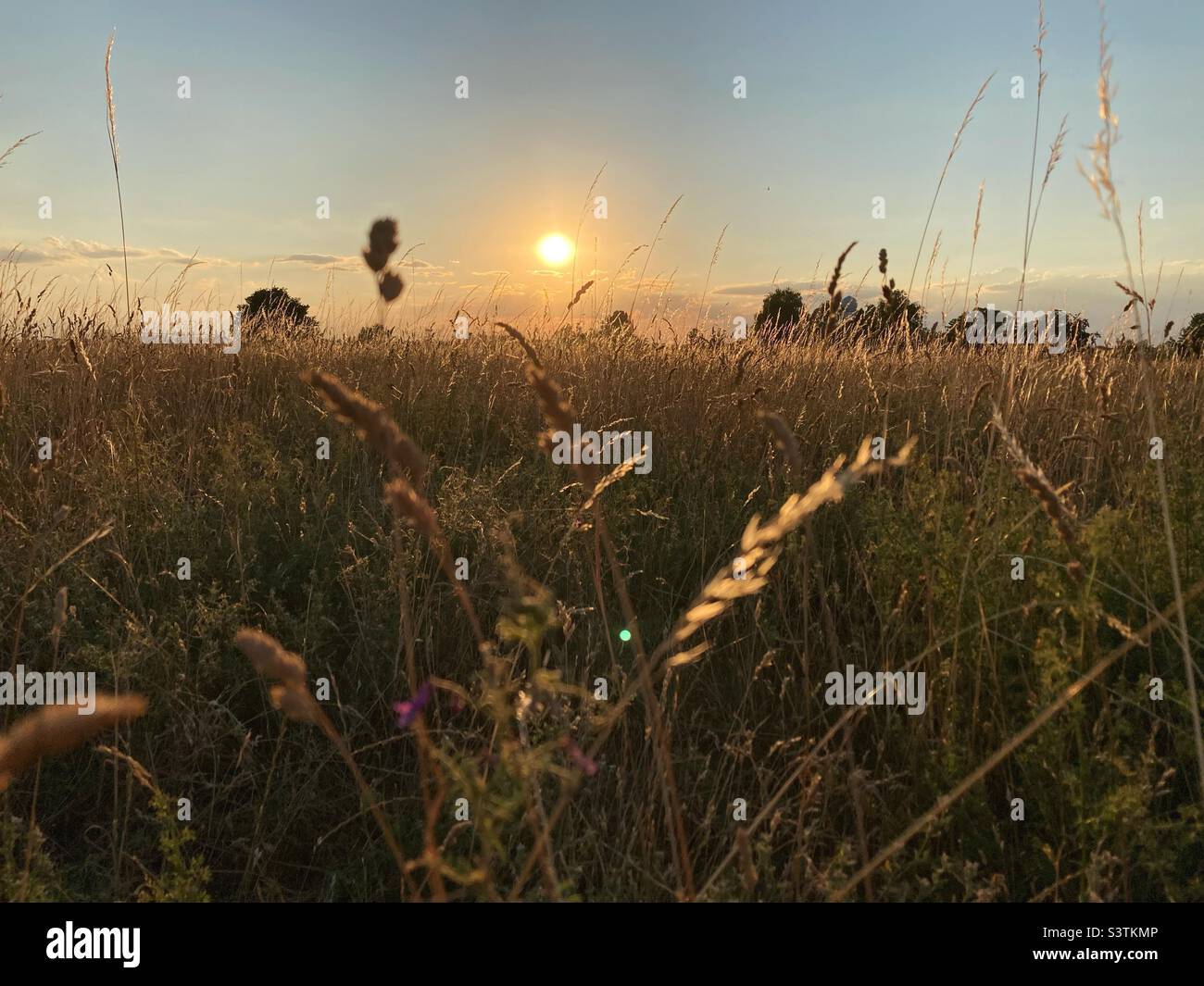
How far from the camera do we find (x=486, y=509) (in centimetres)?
281

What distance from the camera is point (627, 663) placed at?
2.41 meters

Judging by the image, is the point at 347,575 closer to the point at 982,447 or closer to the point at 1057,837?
the point at 1057,837

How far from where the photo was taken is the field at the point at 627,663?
1513 mm

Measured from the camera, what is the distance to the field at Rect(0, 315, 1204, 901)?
1513 mm

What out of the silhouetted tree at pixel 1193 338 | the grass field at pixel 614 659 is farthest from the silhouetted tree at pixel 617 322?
the silhouetted tree at pixel 1193 338

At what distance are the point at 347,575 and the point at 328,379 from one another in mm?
1901

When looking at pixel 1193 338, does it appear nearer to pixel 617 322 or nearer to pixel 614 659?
pixel 617 322

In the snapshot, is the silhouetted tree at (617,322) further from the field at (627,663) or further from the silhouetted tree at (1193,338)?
the silhouetted tree at (1193,338)

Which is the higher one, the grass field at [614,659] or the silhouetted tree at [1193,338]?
the silhouetted tree at [1193,338]

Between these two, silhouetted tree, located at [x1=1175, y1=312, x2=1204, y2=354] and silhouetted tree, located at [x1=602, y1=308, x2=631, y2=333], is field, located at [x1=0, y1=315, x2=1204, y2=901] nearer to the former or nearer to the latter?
silhouetted tree, located at [x1=602, y1=308, x2=631, y2=333]

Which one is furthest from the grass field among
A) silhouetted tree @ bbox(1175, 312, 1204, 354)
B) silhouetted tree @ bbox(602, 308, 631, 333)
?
silhouetted tree @ bbox(1175, 312, 1204, 354)

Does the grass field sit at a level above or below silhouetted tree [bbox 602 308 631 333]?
below

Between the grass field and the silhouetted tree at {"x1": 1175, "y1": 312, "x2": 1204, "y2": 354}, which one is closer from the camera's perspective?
the grass field

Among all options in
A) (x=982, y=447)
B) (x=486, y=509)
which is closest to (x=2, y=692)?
(x=486, y=509)
